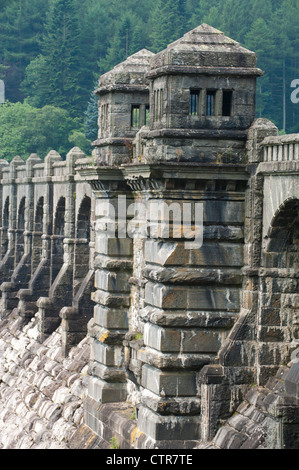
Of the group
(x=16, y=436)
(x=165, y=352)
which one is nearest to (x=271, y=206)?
(x=165, y=352)

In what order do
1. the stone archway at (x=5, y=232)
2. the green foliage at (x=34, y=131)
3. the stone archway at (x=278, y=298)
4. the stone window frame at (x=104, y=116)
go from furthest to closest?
the green foliage at (x=34, y=131), the stone archway at (x=5, y=232), the stone window frame at (x=104, y=116), the stone archway at (x=278, y=298)

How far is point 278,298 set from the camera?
24969 millimetres

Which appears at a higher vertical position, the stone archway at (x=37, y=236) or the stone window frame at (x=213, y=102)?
the stone window frame at (x=213, y=102)

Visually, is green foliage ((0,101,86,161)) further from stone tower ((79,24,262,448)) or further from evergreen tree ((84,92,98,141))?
stone tower ((79,24,262,448))

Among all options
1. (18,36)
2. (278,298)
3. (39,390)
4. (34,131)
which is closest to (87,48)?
(18,36)

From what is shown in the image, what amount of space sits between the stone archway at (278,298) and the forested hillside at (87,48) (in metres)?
58.0

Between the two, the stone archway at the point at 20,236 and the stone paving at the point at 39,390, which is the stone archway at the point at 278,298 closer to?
the stone paving at the point at 39,390

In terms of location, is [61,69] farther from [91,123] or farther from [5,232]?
[5,232]

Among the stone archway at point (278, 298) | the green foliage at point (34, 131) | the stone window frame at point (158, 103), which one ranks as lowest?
the stone archway at point (278, 298)

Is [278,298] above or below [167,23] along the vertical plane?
below

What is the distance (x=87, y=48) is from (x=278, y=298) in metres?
78.0

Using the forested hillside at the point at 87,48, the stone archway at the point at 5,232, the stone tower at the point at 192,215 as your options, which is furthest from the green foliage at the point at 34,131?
the stone tower at the point at 192,215

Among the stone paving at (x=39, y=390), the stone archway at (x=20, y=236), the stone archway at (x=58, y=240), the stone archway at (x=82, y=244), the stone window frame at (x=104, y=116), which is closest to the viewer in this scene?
the stone window frame at (x=104, y=116)

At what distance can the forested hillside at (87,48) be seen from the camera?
84562 millimetres
